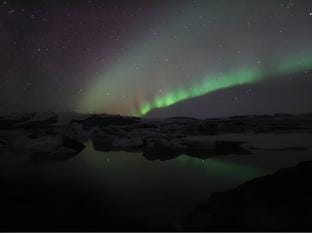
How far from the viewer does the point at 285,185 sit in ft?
9.96

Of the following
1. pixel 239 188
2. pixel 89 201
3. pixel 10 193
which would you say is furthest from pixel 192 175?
pixel 10 193

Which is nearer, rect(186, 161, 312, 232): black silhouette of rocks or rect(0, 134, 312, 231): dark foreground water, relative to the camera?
rect(186, 161, 312, 232): black silhouette of rocks

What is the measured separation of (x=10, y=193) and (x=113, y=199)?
1.31 m

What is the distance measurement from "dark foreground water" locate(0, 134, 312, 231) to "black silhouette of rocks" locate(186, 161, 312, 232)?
190 millimetres

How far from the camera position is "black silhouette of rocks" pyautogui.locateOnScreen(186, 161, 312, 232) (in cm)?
209

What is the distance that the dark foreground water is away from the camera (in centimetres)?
226

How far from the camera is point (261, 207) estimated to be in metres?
2.49

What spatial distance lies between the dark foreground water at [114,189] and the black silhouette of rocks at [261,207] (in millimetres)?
190

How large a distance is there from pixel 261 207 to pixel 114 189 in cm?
176

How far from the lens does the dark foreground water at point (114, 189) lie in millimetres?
2260

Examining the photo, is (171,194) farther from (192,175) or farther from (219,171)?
(219,171)

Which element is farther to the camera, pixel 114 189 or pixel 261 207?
pixel 114 189

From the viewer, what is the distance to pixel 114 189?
3371 mm

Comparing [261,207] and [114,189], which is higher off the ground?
[114,189]
